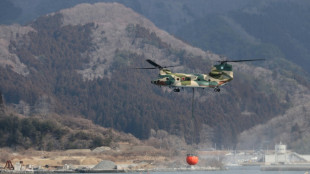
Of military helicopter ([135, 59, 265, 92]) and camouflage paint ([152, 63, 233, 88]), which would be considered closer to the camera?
military helicopter ([135, 59, 265, 92])

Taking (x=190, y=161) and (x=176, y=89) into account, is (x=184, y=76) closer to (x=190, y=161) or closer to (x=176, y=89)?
(x=176, y=89)

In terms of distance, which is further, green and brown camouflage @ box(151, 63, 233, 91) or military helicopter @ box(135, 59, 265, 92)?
green and brown camouflage @ box(151, 63, 233, 91)

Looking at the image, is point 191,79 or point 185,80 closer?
point 185,80

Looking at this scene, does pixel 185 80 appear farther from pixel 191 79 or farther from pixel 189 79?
pixel 191 79

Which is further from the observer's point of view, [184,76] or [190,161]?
[190,161]

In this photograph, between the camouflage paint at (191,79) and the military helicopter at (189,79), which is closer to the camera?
the military helicopter at (189,79)

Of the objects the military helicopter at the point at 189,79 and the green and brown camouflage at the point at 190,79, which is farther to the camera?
the green and brown camouflage at the point at 190,79

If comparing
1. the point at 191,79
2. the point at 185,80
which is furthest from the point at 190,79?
the point at 185,80

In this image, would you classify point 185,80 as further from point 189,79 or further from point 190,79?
point 190,79

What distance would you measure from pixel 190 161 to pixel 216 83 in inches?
534

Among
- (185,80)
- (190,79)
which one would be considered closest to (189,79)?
(190,79)

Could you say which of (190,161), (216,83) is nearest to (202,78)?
(216,83)

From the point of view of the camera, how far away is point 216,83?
11488 centimetres

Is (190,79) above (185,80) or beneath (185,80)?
above
